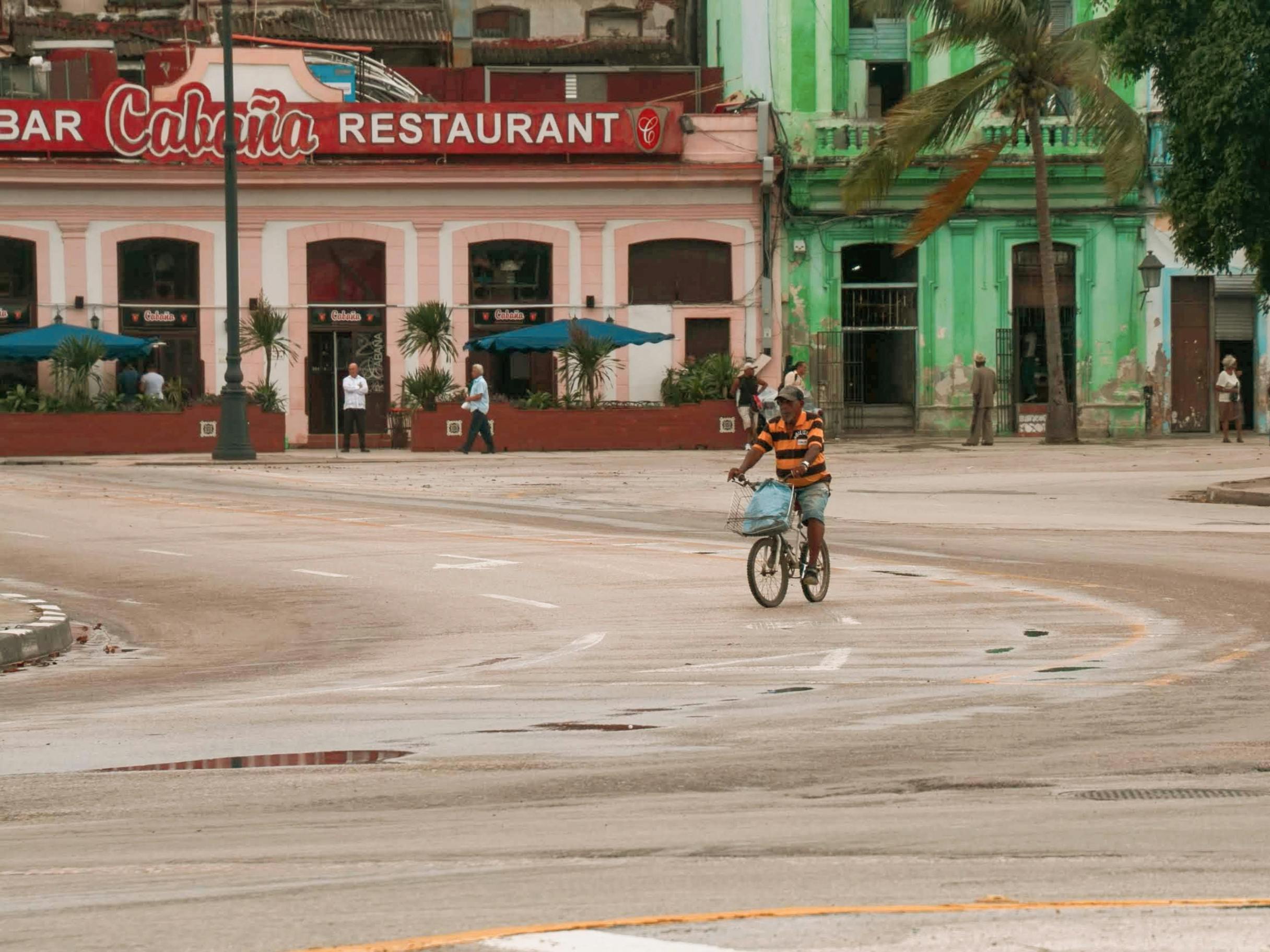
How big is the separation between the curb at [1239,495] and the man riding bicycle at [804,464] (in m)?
11.4

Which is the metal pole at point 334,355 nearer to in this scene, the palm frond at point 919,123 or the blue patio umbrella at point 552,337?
the blue patio umbrella at point 552,337

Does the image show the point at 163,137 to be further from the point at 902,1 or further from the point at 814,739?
the point at 814,739

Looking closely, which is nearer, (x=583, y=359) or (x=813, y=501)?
(x=813, y=501)

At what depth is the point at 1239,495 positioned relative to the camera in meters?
24.8

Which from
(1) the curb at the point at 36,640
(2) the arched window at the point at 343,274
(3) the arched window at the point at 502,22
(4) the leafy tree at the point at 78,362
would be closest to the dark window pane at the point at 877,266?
(2) the arched window at the point at 343,274

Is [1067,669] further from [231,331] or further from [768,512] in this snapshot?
[231,331]

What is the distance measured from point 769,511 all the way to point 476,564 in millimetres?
4424

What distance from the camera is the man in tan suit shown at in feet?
127

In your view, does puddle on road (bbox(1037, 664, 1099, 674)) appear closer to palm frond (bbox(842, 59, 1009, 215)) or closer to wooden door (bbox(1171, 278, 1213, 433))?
palm frond (bbox(842, 59, 1009, 215))

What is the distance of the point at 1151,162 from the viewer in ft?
141

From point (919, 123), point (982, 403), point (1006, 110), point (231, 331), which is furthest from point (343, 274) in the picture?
point (1006, 110)

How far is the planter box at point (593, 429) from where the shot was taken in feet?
124

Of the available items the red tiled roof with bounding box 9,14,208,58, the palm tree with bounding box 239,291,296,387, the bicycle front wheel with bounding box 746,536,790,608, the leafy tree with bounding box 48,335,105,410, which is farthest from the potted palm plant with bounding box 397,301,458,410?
the bicycle front wheel with bounding box 746,536,790,608

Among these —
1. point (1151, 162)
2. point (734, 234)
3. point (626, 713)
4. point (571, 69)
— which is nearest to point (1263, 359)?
point (1151, 162)
